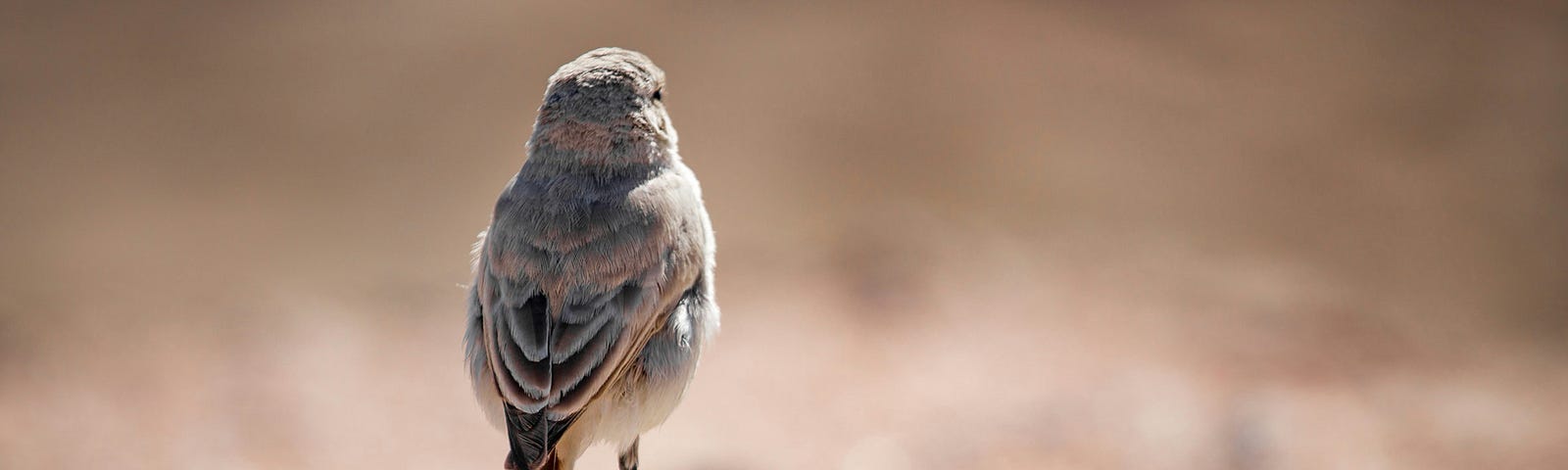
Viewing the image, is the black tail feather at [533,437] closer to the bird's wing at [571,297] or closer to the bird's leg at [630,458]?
the bird's wing at [571,297]

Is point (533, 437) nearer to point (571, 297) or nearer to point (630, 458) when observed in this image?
point (571, 297)

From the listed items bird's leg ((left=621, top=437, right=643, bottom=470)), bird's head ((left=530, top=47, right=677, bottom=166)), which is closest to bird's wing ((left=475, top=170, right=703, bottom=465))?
bird's head ((left=530, top=47, right=677, bottom=166))

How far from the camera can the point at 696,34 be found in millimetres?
6691

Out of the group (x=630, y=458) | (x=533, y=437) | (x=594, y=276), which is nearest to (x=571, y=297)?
(x=594, y=276)

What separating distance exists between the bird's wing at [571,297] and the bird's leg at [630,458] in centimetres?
48

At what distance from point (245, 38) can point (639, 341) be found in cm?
443

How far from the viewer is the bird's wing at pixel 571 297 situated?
2.91 metres

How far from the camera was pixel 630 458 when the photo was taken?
3477 millimetres

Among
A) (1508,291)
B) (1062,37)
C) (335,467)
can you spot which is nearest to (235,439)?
(335,467)

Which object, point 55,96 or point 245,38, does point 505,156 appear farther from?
point 55,96

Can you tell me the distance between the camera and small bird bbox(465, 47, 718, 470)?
9.75 ft

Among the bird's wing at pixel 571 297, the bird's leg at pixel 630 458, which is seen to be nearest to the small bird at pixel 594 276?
the bird's wing at pixel 571 297

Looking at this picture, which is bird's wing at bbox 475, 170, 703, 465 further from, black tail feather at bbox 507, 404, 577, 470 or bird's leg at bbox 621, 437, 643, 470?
bird's leg at bbox 621, 437, 643, 470

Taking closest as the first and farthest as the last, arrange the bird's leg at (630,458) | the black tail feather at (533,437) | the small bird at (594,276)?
1. the black tail feather at (533,437)
2. the small bird at (594,276)
3. the bird's leg at (630,458)
